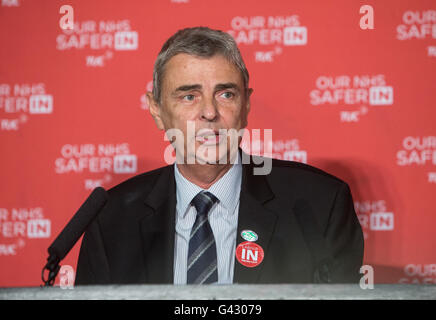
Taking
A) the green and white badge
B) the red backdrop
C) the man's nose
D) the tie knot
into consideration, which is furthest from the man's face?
the red backdrop

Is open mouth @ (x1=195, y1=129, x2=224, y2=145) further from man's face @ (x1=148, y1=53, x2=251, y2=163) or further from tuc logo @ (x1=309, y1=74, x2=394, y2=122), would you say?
tuc logo @ (x1=309, y1=74, x2=394, y2=122)

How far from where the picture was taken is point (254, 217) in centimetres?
147

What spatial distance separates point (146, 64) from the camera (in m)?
2.36

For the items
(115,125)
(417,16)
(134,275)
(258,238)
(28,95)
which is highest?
(417,16)

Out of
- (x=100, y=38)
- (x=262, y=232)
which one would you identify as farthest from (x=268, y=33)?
(x=262, y=232)

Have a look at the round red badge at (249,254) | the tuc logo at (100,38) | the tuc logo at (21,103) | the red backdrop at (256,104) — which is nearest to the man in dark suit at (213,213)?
the round red badge at (249,254)

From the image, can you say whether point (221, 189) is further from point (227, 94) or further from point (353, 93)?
point (353, 93)

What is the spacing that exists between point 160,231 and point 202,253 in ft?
0.52

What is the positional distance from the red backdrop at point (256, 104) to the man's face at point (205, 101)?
80 cm
